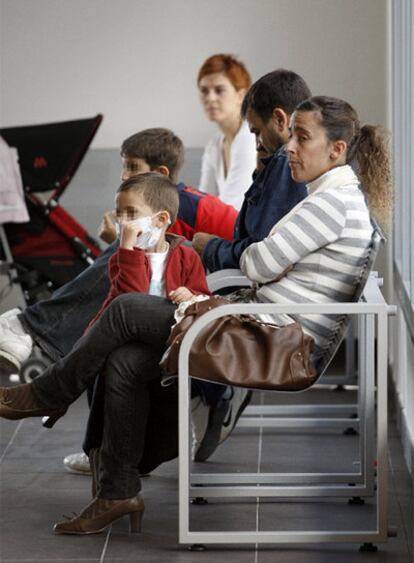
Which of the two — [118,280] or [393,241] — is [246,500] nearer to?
[118,280]

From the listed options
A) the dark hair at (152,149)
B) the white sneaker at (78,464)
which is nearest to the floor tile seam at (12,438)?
the white sneaker at (78,464)

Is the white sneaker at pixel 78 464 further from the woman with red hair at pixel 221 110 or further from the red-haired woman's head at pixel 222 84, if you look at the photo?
the red-haired woman's head at pixel 222 84

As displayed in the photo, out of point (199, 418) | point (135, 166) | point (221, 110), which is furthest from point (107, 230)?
point (221, 110)

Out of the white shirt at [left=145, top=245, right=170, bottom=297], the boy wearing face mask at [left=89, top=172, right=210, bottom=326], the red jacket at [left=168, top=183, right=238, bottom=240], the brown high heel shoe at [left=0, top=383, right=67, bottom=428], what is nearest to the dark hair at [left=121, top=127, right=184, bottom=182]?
the red jacket at [left=168, top=183, right=238, bottom=240]

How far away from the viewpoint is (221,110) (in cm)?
561

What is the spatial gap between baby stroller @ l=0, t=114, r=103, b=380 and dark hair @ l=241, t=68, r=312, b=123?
6.01 feet

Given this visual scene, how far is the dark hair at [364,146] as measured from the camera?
11.1 ft

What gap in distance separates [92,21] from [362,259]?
3180 mm

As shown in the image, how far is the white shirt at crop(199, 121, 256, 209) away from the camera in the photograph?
533 centimetres

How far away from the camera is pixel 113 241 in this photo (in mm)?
4207

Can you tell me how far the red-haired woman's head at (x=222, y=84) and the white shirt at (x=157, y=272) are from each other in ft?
7.11

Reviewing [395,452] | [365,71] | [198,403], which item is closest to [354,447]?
[395,452]

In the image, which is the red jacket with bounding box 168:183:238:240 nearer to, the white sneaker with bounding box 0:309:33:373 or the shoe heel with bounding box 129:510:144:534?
the white sneaker with bounding box 0:309:33:373

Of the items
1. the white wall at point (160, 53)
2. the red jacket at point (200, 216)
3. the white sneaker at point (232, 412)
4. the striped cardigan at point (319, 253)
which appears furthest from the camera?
the white wall at point (160, 53)
